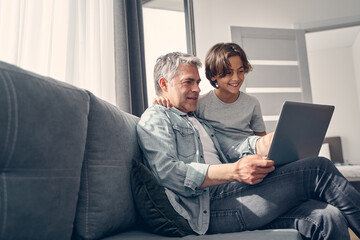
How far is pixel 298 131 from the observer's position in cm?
135

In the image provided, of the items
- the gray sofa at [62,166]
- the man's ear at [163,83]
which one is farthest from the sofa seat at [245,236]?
the man's ear at [163,83]

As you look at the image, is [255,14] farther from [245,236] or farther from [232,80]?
[245,236]

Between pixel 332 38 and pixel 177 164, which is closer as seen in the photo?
pixel 177 164

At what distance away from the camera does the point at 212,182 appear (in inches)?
51.9

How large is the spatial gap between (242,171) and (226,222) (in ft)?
0.72

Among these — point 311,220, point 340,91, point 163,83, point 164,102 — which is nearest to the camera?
point 311,220

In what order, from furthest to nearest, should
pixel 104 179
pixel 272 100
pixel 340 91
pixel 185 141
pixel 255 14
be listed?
pixel 340 91, pixel 255 14, pixel 272 100, pixel 185 141, pixel 104 179

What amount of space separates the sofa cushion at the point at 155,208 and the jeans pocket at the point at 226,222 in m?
0.11

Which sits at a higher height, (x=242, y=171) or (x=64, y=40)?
(x=64, y=40)

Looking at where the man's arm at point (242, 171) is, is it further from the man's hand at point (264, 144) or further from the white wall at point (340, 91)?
the white wall at point (340, 91)

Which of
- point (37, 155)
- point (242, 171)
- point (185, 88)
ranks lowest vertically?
point (242, 171)

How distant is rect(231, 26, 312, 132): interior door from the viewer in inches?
157

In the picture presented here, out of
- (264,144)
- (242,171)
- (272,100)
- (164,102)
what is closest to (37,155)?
(242,171)

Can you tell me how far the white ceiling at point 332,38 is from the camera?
6.05 m
